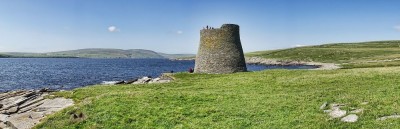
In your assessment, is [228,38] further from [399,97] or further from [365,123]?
[365,123]

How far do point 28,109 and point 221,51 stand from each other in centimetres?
2923

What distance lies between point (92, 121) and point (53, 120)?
2806 millimetres

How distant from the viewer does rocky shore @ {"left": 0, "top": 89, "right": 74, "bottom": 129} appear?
23.1m

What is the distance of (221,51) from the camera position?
51.8m

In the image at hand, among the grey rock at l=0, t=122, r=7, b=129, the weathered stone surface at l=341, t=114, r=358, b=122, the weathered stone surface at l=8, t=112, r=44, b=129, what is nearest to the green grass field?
the weathered stone surface at l=341, t=114, r=358, b=122

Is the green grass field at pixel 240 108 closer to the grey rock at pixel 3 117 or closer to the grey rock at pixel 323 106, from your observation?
the grey rock at pixel 323 106

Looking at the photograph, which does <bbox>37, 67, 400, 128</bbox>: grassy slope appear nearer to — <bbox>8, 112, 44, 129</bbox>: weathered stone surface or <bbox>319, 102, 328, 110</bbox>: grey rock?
<bbox>319, 102, 328, 110</bbox>: grey rock

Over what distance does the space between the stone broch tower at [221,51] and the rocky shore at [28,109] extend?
78.6 ft

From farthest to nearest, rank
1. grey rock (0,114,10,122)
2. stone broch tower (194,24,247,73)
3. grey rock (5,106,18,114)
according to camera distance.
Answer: stone broch tower (194,24,247,73), grey rock (5,106,18,114), grey rock (0,114,10,122)

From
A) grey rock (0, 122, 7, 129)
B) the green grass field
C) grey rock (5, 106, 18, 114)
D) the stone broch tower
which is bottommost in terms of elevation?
grey rock (0, 122, 7, 129)

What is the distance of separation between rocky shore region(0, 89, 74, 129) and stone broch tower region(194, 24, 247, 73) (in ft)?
78.6

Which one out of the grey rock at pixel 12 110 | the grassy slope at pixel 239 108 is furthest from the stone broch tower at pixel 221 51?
the grey rock at pixel 12 110

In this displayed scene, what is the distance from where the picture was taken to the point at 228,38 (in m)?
51.8

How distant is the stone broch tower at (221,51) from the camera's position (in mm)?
51656
